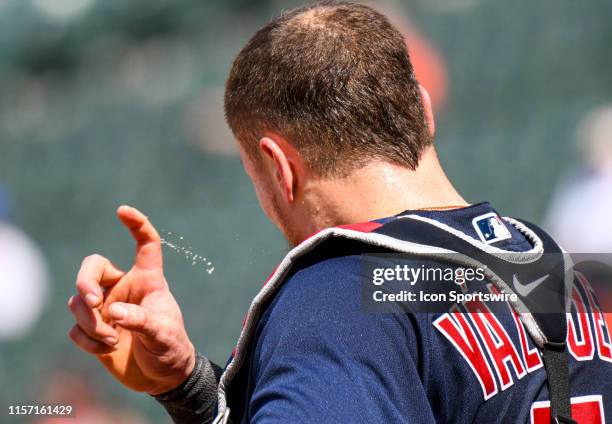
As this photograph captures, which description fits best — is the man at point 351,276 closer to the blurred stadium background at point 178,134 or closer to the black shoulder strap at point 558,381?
the black shoulder strap at point 558,381

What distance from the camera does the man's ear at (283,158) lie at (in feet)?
3.55

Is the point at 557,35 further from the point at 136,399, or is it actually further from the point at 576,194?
the point at 136,399

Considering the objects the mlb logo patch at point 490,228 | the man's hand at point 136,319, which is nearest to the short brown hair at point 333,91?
the mlb logo patch at point 490,228

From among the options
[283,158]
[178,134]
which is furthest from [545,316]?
[178,134]

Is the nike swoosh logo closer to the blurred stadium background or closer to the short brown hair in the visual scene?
the short brown hair

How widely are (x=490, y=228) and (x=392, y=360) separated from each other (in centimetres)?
24

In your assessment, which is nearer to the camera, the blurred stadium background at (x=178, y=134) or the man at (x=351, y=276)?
the man at (x=351, y=276)

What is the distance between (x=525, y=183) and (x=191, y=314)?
1835 mm

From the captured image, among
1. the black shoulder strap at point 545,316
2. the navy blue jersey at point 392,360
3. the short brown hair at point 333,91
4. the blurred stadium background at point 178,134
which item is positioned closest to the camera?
the navy blue jersey at point 392,360

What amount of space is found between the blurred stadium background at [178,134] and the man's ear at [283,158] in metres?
3.13

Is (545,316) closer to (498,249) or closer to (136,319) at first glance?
(498,249)

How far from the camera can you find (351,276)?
3.02ft

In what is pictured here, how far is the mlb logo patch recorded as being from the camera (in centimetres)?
102
